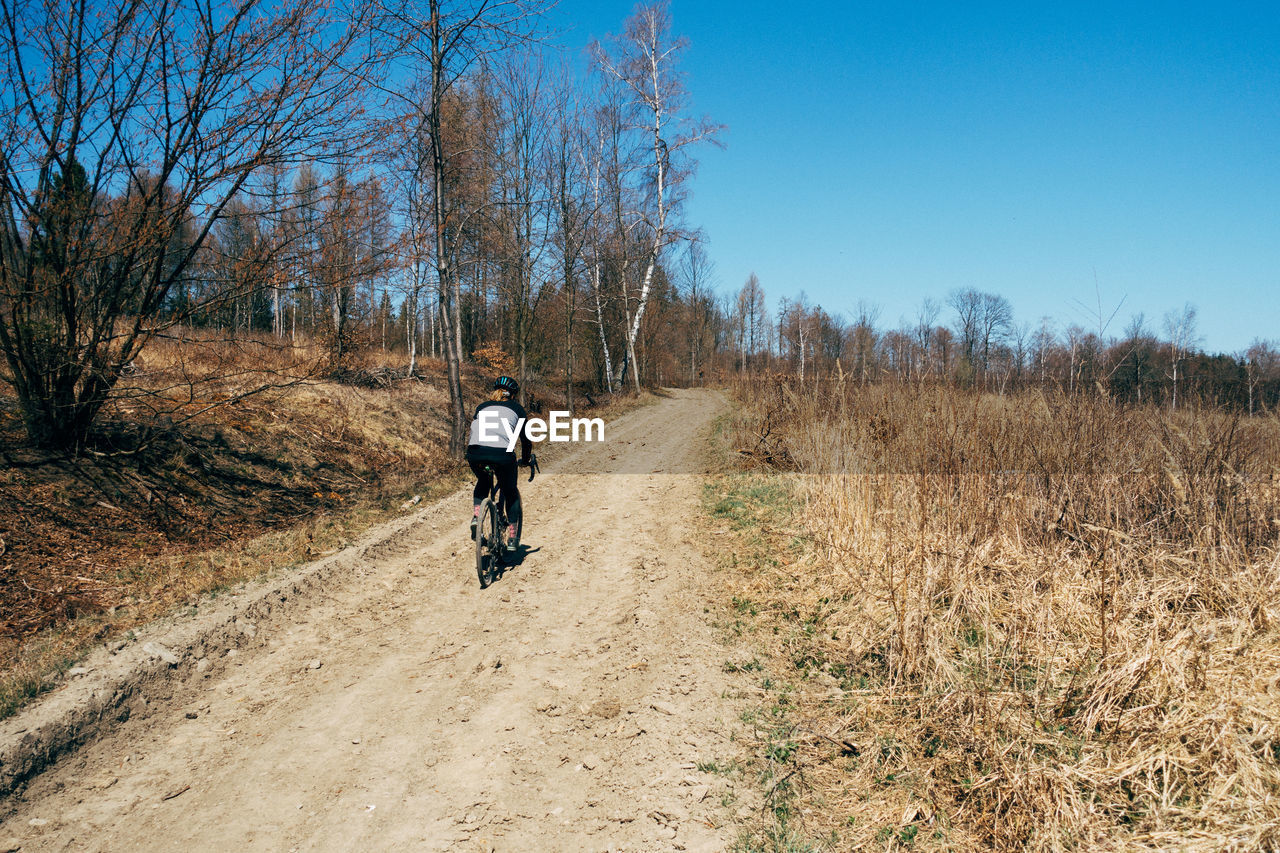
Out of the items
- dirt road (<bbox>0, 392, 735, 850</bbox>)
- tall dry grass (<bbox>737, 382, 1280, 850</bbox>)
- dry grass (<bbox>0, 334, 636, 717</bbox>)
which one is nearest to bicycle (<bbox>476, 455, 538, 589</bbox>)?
dirt road (<bbox>0, 392, 735, 850</bbox>)

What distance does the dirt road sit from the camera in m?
3.23

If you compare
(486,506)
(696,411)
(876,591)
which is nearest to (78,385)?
(486,506)

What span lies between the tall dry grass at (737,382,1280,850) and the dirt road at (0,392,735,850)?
0.87m

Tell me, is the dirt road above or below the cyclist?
below

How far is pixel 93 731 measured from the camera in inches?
156

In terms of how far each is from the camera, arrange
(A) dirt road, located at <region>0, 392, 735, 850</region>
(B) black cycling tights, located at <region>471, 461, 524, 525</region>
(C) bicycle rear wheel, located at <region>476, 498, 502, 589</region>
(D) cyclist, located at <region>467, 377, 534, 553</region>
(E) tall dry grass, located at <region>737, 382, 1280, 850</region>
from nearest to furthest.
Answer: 1. (E) tall dry grass, located at <region>737, 382, 1280, 850</region>
2. (A) dirt road, located at <region>0, 392, 735, 850</region>
3. (C) bicycle rear wheel, located at <region>476, 498, 502, 589</region>
4. (D) cyclist, located at <region>467, 377, 534, 553</region>
5. (B) black cycling tights, located at <region>471, 461, 524, 525</region>

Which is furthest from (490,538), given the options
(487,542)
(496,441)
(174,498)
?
(174,498)

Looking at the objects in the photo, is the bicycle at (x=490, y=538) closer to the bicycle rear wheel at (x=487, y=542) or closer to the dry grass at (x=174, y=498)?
the bicycle rear wheel at (x=487, y=542)

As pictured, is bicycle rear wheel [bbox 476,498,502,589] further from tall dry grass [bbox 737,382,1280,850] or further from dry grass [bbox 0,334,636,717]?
tall dry grass [bbox 737,382,1280,850]

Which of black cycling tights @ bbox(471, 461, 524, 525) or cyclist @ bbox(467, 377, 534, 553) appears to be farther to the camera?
black cycling tights @ bbox(471, 461, 524, 525)

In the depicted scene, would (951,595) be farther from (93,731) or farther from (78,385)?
(78,385)

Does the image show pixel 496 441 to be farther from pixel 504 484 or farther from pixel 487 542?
pixel 487 542

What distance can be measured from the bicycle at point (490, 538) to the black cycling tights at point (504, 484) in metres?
0.06

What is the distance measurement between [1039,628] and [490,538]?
16.9 ft
